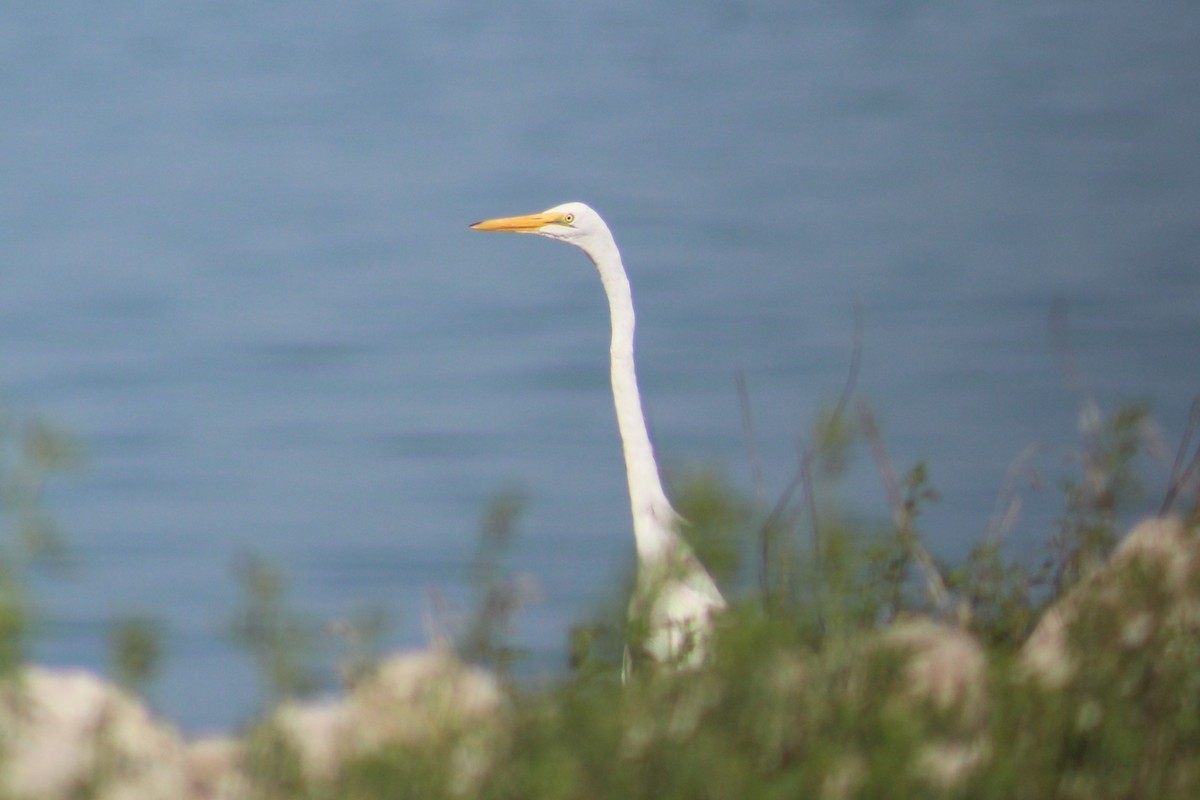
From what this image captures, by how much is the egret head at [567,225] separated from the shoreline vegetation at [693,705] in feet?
5.49

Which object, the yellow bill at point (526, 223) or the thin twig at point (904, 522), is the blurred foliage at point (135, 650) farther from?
the yellow bill at point (526, 223)

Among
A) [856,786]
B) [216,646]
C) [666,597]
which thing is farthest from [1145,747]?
[216,646]

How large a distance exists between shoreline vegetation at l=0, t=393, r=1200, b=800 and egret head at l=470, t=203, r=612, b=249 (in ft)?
5.49

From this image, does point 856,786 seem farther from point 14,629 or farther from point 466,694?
point 14,629

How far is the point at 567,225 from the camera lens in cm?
510

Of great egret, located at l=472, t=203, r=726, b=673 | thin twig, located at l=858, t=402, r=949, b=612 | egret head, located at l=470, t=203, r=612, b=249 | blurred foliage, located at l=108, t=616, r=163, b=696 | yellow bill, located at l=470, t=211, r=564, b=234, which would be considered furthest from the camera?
A: yellow bill, located at l=470, t=211, r=564, b=234

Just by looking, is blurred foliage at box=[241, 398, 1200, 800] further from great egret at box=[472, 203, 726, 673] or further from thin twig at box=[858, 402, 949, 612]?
great egret at box=[472, 203, 726, 673]

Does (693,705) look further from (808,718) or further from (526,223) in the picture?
(526,223)

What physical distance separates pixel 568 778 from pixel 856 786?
0.43m

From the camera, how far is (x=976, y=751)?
2783 millimetres

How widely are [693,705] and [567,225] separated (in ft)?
8.24

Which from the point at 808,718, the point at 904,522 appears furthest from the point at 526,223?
the point at 808,718

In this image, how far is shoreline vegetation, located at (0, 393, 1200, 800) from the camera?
8.48 ft

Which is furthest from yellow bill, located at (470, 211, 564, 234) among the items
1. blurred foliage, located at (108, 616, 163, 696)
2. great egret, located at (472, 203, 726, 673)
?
blurred foliage, located at (108, 616, 163, 696)
